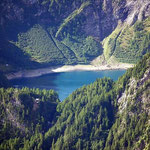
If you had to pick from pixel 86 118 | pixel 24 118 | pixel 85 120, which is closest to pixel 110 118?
pixel 86 118

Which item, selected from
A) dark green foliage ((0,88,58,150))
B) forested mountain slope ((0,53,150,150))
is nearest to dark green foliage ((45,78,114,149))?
forested mountain slope ((0,53,150,150))

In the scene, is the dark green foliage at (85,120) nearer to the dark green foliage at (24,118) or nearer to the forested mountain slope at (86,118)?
the forested mountain slope at (86,118)

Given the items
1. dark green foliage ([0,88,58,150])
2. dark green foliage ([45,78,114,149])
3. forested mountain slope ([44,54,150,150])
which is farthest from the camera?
dark green foliage ([0,88,58,150])

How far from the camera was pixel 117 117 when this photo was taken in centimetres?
11075

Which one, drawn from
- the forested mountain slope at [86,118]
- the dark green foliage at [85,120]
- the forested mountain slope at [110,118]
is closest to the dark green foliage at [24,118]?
the forested mountain slope at [86,118]

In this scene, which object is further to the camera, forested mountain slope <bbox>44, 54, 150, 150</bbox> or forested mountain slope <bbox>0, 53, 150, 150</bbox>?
forested mountain slope <bbox>0, 53, 150, 150</bbox>

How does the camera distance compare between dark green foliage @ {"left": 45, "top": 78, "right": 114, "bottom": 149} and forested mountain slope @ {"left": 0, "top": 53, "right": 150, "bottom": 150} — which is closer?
forested mountain slope @ {"left": 0, "top": 53, "right": 150, "bottom": 150}

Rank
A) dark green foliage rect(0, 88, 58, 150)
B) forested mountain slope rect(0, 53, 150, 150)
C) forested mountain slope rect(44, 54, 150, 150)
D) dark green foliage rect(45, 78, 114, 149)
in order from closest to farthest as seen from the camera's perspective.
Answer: forested mountain slope rect(44, 54, 150, 150)
forested mountain slope rect(0, 53, 150, 150)
dark green foliage rect(45, 78, 114, 149)
dark green foliage rect(0, 88, 58, 150)

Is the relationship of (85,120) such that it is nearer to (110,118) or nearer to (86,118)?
(86,118)

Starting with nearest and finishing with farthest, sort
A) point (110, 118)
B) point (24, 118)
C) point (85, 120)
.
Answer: point (85, 120) → point (110, 118) → point (24, 118)

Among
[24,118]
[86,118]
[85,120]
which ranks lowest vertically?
[85,120]

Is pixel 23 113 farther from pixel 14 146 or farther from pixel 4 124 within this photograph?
pixel 14 146

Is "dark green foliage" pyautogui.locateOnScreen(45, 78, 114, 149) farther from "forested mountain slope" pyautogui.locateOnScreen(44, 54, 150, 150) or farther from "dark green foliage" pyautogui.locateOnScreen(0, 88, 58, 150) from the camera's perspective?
"dark green foliage" pyautogui.locateOnScreen(0, 88, 58, 150)

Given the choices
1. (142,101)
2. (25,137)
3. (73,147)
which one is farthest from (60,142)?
(142,101)
